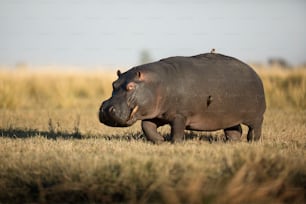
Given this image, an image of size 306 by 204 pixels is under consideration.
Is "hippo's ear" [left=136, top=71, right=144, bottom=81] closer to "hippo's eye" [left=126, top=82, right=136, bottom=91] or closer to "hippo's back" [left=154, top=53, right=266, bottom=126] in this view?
"hippo's eye" [left=126, top=82, right=136, bottom=91]

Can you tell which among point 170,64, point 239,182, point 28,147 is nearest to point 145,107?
point 170,64

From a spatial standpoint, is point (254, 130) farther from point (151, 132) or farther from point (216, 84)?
point (151, 132)

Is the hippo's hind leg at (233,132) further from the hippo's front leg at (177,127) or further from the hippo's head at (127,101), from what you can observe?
the hippo's head at (127,101)

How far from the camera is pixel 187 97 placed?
8.18 m

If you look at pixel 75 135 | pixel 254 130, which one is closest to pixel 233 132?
pixel 254 130

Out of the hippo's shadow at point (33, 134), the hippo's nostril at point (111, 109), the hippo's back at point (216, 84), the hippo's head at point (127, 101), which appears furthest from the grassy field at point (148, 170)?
the hippo's back at point (216, 84)

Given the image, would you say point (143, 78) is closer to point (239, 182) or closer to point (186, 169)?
point (186, 169)

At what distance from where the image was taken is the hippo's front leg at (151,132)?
825cm

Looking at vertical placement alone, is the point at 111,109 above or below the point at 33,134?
above

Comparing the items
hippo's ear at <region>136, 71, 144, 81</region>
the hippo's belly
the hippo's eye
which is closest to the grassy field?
the hippo's belly

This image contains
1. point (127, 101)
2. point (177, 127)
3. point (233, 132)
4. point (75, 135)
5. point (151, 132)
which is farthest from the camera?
point (75, 135)

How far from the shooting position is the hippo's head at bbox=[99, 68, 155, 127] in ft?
24.9

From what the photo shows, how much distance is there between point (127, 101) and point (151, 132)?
2.58 feet

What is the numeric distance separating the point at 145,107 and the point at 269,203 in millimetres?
3057
